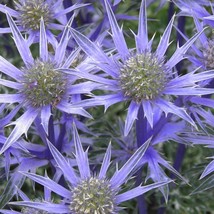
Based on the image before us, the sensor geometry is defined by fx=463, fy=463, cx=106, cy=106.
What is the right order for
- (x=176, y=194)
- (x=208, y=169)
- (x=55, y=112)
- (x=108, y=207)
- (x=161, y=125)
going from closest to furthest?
(x=108, y=207) → (x=208, y=169) → (x=161, y=125) → (x=55, y=112) → (x=176, y=194)

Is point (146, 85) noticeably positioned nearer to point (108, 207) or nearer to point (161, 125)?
point (161, 125)

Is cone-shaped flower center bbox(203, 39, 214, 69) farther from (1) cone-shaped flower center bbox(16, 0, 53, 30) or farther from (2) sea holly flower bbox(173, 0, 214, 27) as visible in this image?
(1) cone-shaped flower center bbox(16, 0, 53, 30)

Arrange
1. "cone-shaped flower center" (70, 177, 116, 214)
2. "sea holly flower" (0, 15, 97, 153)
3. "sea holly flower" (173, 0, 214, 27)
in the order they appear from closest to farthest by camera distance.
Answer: "cone-shaped flower center" (70, 177, 116, 214)
"sea holly flower" (0, 15, 97, 153)
"sea holly flower" (173, 0, 214, 27)

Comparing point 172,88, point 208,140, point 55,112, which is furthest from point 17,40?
point 208,140

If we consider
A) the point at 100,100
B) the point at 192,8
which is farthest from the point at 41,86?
the point at 192,8

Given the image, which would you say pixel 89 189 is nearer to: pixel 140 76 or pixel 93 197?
pixel 93 197

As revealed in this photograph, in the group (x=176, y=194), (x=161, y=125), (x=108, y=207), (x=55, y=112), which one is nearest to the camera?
(x=108, y=207)

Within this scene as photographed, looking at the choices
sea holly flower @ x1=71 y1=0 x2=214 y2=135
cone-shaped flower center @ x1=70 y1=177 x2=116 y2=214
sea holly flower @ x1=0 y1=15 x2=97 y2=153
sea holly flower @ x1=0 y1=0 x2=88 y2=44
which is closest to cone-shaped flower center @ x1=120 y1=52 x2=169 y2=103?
sea holly flower @ x1=71 y1=0 x2=214 y2=135
